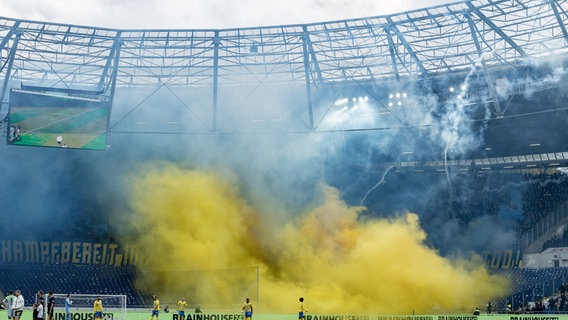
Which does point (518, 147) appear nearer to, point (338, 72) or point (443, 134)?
point (443, 134)

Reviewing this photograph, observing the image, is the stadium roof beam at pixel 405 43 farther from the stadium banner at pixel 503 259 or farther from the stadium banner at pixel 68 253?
the stadium banner at pixel 68 253

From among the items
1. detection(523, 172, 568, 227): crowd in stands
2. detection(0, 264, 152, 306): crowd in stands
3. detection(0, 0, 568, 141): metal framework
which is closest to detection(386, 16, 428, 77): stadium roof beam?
detection(0, 0, 568, 141): metal framework

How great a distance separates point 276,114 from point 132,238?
15097 mm

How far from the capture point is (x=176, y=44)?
45.7 metres

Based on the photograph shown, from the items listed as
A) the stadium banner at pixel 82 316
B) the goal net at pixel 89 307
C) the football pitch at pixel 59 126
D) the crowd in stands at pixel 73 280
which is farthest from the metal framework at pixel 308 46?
the stadium banner at pixel 82 316

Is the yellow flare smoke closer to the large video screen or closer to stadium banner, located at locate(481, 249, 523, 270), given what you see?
stadium banner, located at locate(481, 249, 523, 270)

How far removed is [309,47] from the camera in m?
44.3

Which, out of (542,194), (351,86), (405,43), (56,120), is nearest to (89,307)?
(56,120)

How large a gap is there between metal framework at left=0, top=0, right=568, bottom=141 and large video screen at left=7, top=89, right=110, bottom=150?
258 cm

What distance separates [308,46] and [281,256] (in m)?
16.5

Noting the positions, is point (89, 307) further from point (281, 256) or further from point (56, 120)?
point (281, 256)

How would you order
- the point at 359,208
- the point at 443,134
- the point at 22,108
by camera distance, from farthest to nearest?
the point at 359,208
the point at 443,134
the point at 22,108

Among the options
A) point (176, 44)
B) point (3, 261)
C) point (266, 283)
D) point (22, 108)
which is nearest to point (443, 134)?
point (266, 283)

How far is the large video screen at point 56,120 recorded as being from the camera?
38.9m
